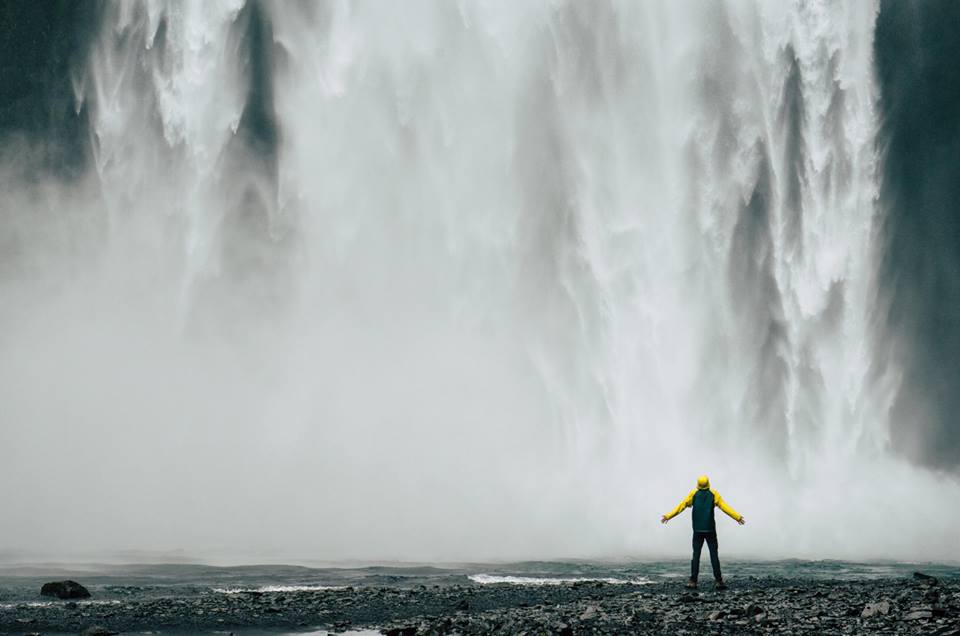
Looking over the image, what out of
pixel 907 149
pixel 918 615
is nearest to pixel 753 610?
pixel 918 615

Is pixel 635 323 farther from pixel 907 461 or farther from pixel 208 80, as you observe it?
pixel 208 80

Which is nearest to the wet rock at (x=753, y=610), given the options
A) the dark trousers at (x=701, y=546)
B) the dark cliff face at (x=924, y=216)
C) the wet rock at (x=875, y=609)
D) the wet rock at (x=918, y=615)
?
the wet rock at (x=875, y=609)

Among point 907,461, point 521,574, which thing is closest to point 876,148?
point 907,461

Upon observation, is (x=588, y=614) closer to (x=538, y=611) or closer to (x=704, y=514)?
(x=538, y=611)

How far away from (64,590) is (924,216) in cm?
4426

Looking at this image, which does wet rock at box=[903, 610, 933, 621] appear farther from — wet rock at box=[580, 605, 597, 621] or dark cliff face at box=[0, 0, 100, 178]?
dark cliff face at box=[0, 0, 100, 178]

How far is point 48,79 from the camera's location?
54062 mm

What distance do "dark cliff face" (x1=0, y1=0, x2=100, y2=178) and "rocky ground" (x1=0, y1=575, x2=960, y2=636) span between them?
1494 inches

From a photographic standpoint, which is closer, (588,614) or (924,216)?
(588,614)

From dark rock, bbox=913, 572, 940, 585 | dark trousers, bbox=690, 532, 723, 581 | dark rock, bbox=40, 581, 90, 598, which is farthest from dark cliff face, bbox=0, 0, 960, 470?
dark trousers, bbox=690, 532, 723, 581

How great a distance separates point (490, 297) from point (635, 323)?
6.49 meters

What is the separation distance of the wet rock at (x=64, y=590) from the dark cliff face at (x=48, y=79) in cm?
3611

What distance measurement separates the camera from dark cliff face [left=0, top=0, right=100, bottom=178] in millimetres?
51938

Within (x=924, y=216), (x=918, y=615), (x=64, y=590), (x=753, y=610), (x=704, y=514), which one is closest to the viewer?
(x=918, y=615)
